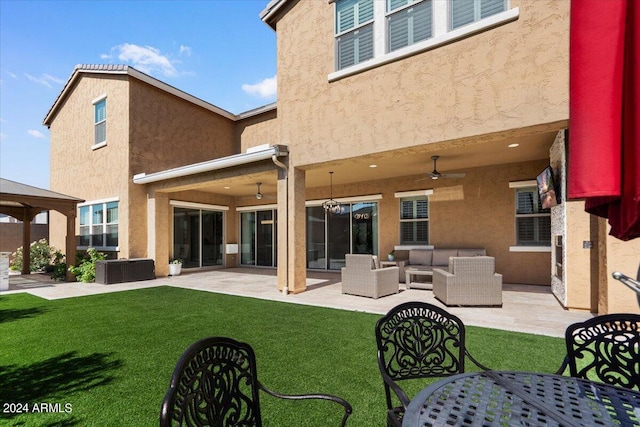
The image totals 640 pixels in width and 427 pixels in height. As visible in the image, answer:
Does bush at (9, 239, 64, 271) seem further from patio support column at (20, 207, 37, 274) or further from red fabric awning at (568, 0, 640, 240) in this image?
red fabric awning at (568, 0, 640, 240)

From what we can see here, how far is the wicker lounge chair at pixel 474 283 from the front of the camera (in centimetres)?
590

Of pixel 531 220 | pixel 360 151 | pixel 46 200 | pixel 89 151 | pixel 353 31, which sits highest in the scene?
pixel 353 31

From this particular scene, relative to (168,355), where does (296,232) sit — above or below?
above

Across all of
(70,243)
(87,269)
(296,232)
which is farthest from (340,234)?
(70,243)

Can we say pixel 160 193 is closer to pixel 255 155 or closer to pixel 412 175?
pixel 255 155

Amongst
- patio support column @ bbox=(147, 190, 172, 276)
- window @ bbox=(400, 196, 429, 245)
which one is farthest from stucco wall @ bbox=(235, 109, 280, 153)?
window @ bbox=(400, 196, 429, 245)

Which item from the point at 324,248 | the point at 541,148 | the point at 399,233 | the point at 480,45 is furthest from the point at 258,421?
the point at 324,248

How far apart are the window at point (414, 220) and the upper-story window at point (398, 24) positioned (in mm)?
4845

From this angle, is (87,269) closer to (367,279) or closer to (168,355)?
(168,355)

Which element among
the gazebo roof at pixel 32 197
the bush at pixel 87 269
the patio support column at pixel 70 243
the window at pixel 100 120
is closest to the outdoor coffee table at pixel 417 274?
the bush at pixel 87 269

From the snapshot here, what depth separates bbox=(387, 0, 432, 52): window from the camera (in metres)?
5.98

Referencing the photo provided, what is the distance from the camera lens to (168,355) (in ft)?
12.5

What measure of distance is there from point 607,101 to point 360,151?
5.37 m

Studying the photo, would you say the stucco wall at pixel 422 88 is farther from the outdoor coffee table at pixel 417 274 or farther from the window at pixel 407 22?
the outdoor coffee table at pixel 417 274
